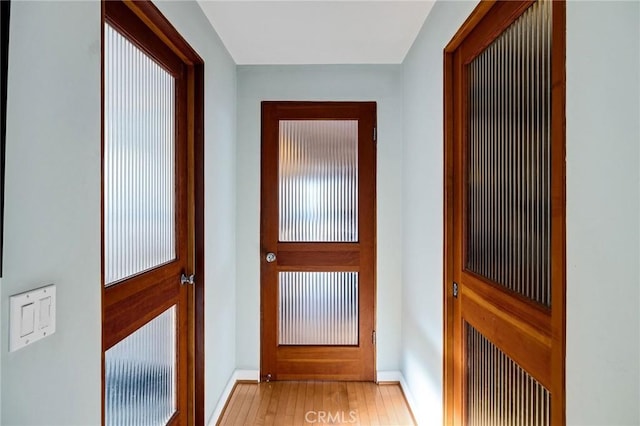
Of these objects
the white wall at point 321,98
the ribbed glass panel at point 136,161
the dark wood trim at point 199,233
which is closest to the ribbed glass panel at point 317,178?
the white wall at point 321,98

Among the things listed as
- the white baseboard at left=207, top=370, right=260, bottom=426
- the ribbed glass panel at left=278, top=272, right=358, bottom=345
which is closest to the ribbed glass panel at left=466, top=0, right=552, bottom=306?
the ribbed glass panel at left=278, top=272, right=358, bottom=345

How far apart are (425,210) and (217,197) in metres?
1.31

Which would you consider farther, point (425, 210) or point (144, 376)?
point (425, 210)

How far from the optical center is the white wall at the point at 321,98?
9.51 feet

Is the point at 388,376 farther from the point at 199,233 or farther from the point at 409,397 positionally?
the point at 199,233

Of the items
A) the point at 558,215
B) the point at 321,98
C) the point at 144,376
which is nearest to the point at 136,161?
the point at 144,376

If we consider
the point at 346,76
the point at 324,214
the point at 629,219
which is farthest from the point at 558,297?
the point at 346,76

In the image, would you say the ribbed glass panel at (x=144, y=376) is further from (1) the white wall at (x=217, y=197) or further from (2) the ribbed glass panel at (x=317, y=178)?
(2) the ribbed glass panel at (x=317, y=178)

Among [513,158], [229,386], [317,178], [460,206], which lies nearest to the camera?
[513,158]

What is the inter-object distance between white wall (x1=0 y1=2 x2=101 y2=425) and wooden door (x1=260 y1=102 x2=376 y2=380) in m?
1.78

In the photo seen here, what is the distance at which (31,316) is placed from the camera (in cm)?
86

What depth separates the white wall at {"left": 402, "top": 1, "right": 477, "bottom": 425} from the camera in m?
1.98

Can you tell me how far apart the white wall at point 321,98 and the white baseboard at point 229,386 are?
0.38m
